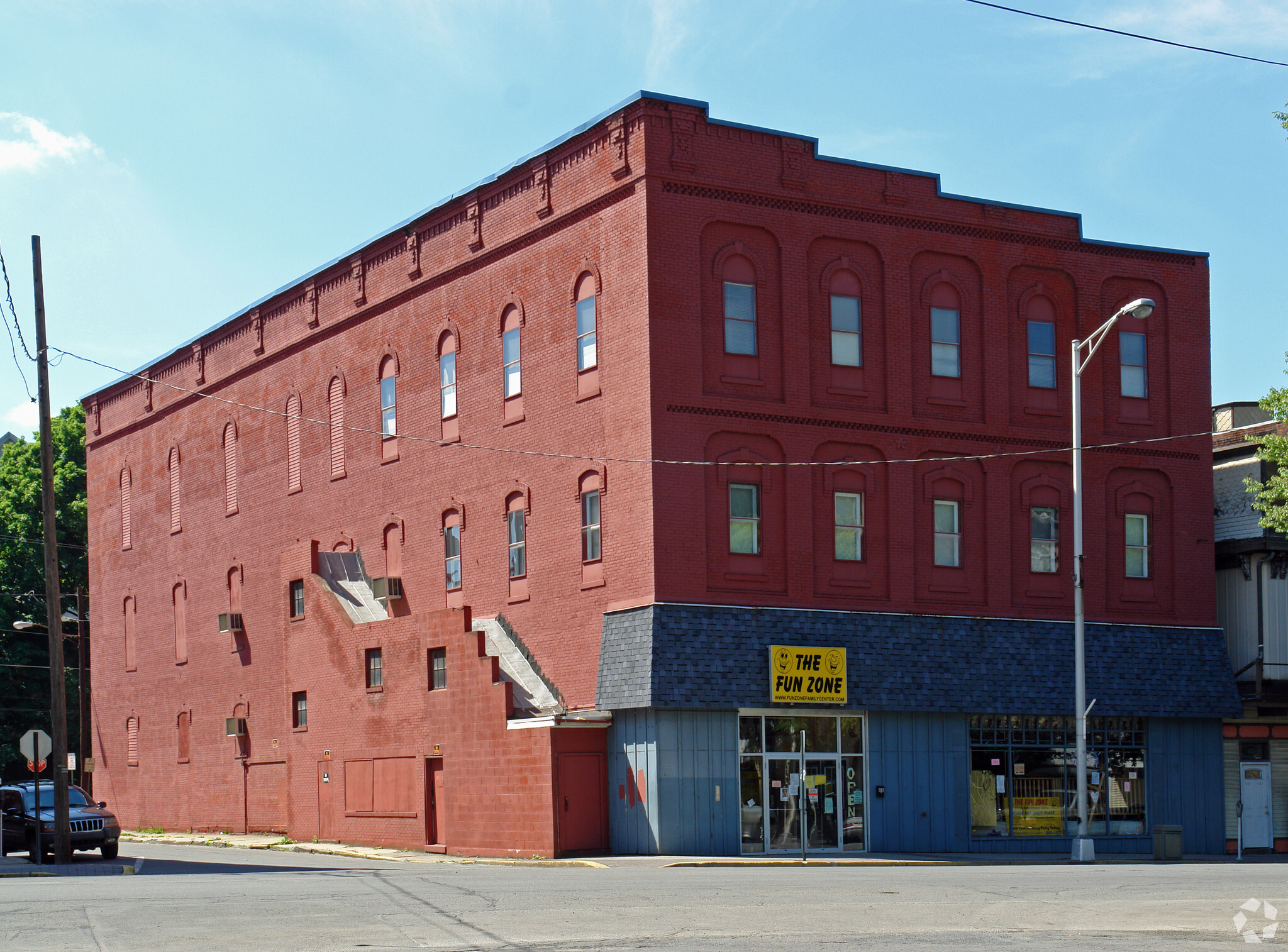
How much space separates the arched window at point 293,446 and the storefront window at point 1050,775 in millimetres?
22363

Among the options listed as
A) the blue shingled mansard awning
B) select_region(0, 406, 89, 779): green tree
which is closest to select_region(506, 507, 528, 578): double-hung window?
the blue shingled mansard awning

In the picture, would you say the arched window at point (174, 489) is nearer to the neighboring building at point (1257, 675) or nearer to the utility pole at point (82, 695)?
the utility pole at point (82, 695)

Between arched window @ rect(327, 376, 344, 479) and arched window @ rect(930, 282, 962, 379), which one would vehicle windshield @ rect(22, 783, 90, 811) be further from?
arched window @ rect(930, 282, 962, 379)

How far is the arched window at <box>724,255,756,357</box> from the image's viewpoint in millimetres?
35000

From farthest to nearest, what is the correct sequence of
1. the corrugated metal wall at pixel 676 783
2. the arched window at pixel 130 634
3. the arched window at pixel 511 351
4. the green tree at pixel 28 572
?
the green tree at pixel 28 572 → the arched window at pixel 130 634 → the arched window at pixel 511 351 → the corrugated metal wall at pixel 676 783

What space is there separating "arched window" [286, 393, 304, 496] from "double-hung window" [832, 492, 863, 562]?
19.1 meters

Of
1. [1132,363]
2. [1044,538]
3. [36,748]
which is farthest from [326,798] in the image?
[1132,363]

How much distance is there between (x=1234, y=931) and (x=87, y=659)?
6207 cm

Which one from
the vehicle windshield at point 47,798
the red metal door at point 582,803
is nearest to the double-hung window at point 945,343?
the red metal door at point 582,803

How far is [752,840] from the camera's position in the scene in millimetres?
33406

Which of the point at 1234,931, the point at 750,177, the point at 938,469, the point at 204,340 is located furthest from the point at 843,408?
the point at 204,340

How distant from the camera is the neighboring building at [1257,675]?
1551 inches

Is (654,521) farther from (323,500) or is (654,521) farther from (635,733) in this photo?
(323,500)

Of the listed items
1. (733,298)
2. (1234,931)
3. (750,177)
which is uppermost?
(750,177)
